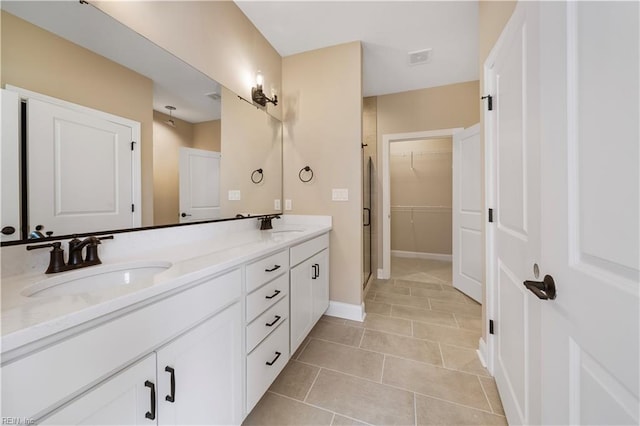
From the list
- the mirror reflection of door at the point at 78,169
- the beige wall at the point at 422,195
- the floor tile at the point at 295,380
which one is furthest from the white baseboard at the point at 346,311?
the beige wall at the point at 422,195

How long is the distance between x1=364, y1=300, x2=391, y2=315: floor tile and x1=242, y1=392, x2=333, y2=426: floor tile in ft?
4.13

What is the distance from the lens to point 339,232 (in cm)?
229

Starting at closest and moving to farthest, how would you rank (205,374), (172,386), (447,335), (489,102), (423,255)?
1. (172,386)
2. (205,374)
3. (489,102)
4. (447,335)
5. (423,255)

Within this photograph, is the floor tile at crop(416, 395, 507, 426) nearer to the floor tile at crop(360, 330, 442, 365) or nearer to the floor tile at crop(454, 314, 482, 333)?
the floor tile at crop(360, 330, 442, 365)

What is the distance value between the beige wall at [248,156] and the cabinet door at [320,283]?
27.7 inches

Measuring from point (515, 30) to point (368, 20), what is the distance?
133 centimetres

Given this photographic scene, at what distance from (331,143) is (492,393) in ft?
7.16

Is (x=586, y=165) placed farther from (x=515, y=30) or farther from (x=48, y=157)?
(x=48, y=157)

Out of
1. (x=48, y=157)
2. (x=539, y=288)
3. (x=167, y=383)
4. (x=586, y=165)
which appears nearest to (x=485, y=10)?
(x=586, y=165)

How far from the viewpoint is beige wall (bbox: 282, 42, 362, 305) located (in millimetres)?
2215

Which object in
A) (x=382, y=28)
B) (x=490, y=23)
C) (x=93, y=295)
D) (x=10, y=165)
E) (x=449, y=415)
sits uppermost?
(x=382, y=28)

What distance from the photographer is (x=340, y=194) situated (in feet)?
7.46

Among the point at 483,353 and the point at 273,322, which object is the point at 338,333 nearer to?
the point at 273,322

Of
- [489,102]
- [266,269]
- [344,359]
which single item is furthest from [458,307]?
[266,269]
